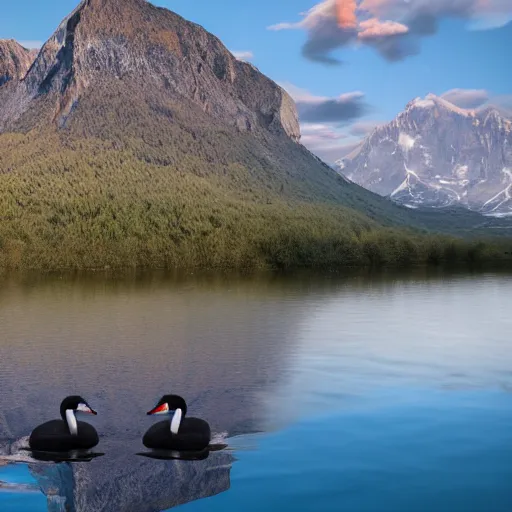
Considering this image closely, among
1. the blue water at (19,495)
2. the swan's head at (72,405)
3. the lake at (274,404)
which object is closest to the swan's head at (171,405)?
the lake at (274,404)

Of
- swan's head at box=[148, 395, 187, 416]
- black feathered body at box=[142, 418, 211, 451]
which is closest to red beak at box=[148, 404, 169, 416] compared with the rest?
swan's head at box=[148, 395, 187, 416]

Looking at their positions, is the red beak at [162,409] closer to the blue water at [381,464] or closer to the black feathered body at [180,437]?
the black feathered body at [180,437]

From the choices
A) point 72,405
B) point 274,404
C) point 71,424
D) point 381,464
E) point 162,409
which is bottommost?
point 381,464

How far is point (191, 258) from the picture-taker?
18488cm

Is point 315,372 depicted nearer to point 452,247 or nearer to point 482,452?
point 482,452

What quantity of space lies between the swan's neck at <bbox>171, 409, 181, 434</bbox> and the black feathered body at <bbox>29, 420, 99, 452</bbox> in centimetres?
241

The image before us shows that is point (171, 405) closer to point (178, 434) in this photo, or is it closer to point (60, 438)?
point (178, 434)

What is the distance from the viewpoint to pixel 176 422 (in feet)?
72.4

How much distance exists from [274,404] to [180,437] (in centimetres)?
842

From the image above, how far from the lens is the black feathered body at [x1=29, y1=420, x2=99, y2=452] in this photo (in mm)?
21703

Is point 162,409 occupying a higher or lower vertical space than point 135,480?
higher

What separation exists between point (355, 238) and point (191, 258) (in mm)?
42644

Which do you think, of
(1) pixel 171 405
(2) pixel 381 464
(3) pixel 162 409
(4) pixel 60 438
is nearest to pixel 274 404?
(3) pixel 162 409

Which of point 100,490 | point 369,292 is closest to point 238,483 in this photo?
point 100,490
